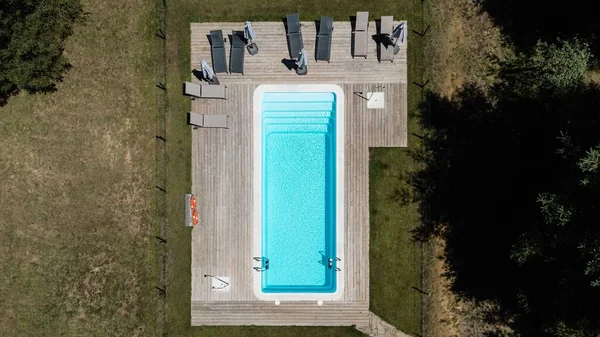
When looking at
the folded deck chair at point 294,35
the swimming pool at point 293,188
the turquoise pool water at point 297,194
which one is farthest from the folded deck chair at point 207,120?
the folded deck chair at point 294,35

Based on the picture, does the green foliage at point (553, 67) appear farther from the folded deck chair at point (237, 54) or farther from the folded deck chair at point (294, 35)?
the folded deck chair at point (237, 54)

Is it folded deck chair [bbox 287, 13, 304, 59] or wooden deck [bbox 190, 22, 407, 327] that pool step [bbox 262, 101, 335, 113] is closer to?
wooden deck [bbox 190, 22, 407, 327]

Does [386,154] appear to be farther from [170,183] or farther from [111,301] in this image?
[111,301]

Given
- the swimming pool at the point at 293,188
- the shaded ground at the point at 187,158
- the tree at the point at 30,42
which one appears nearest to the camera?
the tree at the point at 30,42

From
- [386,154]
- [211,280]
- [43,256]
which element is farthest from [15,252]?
[386,154]

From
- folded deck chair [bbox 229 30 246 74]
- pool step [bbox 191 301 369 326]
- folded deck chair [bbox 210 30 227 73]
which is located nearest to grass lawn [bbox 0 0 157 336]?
pool step [bbox 191 301 369 326]

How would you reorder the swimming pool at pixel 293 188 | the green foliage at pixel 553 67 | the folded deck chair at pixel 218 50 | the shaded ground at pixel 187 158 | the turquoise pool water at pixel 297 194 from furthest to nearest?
the turquoise pool water at pixel 297 194
the swimming pool at pixel 293 188
the folded deck chair at pixel 218 50
the shaded ground at pixel 187 158
the green foliage at pixel 553 67

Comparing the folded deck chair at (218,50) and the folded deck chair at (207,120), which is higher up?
the folded deck chair at (218,50)
